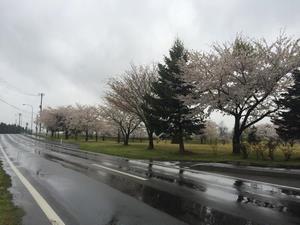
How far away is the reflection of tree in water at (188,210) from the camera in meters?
7.50

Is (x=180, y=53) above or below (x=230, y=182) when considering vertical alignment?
above

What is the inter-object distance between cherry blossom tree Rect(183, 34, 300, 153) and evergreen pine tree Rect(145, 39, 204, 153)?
2.04 m

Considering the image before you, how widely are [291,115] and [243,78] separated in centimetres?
486

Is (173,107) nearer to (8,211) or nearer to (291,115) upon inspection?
(291,115)

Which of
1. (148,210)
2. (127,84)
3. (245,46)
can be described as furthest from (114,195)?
(127,84)

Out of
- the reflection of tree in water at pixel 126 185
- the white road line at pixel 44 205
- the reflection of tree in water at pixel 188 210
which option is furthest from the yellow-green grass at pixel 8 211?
the reflection of tree in water at pixel 126 185

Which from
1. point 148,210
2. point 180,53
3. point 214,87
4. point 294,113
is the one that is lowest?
point 148,210

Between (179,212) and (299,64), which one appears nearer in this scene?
(179,212)

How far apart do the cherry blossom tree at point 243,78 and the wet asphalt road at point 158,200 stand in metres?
14.8

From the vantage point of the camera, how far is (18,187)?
39.9 feet

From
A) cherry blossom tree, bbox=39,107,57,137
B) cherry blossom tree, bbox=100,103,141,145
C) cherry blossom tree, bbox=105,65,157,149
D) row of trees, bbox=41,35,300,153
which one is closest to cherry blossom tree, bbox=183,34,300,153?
row of trees, bbox=41,35,300,153

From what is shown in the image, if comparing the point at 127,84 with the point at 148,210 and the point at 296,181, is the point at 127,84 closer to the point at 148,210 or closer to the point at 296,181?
the point at 296,181

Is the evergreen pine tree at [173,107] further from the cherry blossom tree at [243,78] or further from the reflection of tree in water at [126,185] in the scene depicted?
the reflection of tree in water at [126,185]

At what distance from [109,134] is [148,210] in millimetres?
89015
